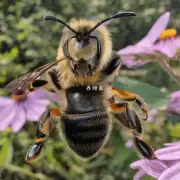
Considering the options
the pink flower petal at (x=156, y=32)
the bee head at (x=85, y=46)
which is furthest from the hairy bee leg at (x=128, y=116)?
the pink flower petal at (x=156, y=32)

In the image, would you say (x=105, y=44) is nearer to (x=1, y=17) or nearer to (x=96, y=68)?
(x=96, y=68)

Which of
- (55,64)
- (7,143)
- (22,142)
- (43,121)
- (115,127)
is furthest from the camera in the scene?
(22,142)

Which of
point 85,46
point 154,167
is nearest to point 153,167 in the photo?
point 154,167

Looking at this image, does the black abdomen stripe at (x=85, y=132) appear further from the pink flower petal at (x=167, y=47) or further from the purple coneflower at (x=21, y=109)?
the purple coneflower at (x=21, y=109)

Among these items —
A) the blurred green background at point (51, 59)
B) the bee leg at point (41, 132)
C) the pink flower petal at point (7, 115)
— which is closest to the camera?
the bee leg at point (41, 132)

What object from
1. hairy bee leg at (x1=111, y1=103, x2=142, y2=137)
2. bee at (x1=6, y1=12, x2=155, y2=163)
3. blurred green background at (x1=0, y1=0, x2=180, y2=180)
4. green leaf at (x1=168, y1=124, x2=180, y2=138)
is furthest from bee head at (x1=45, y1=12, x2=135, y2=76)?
green leaf at (x1=168, y1=124, x2=180, y2=138)

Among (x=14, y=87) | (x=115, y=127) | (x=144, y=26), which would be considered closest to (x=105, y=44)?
(x=14, y=87)
